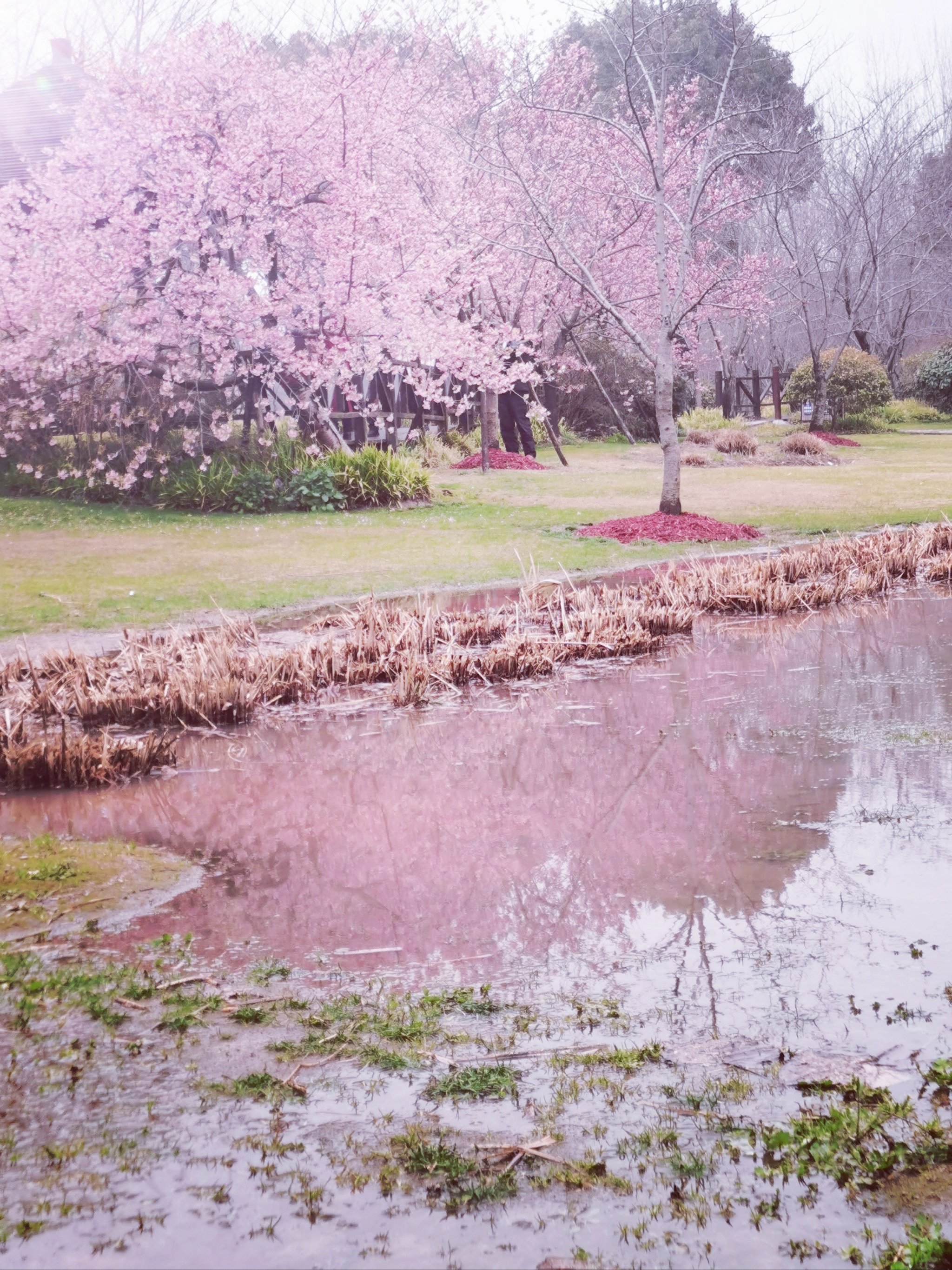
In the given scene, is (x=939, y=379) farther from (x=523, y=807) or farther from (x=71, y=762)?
(x=71, y=762)

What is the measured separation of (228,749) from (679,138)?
88.2 ft

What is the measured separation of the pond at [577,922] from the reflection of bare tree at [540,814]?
0.07 feet

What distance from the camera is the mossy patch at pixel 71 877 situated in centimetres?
500

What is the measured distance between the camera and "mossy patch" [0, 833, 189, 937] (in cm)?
500

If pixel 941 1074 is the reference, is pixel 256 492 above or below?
above

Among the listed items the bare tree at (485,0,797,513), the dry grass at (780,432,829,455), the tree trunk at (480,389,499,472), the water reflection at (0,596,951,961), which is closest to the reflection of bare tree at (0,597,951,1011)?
the water reflection at (0,596,951,961)

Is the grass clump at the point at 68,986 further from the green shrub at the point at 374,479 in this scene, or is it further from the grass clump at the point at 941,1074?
the green shrub at the point at 374,479

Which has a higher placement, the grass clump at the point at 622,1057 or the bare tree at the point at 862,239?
the bare tree at the point at 862,239

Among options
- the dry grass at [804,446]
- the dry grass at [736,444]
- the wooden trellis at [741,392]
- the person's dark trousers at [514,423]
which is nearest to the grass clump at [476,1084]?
the person's dark trousers at [514,423]

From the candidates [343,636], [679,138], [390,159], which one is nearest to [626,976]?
[343,636]

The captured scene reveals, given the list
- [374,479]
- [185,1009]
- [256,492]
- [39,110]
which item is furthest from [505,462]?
[185,1009]

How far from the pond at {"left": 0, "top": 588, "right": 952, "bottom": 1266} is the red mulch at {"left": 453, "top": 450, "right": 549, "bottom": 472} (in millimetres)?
18404

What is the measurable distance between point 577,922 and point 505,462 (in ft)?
76.9

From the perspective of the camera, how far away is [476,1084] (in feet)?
11.4
